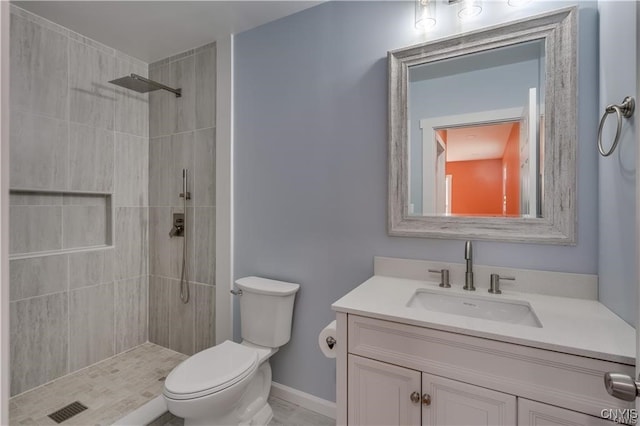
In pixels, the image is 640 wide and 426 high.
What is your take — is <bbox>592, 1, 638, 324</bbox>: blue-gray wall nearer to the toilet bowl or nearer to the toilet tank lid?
the toilet tank lid

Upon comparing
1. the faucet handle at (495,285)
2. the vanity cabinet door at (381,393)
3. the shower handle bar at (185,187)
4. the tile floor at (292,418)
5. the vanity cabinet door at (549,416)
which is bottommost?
the tile floor at (292,418)

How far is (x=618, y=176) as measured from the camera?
1.04m

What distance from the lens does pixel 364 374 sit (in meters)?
1.15

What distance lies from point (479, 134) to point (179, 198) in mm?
2138

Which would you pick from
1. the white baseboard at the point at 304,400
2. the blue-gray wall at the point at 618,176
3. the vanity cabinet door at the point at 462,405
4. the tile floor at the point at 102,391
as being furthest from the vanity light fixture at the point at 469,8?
the tile floor at the point at 102,391

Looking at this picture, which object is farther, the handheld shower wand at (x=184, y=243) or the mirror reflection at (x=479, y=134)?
the handheld shower wand at (x=184, y=243)

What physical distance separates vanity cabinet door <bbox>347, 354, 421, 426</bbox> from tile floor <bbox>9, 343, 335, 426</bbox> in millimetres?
754

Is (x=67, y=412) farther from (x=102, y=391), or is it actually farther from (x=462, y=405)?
(x=462, y=405)

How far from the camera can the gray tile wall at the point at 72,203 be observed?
1922mm

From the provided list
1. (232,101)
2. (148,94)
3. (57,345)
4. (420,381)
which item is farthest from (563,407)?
(148,94)

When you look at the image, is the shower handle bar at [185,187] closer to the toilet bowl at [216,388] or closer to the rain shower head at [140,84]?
the rain shower head at [140,84]

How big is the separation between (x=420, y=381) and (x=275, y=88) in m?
1.79

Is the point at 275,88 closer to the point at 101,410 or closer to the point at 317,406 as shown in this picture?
the point at 317,406

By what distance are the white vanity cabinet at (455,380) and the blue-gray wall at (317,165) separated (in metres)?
0.55
